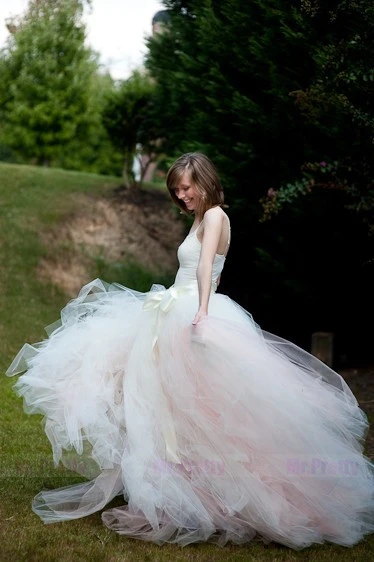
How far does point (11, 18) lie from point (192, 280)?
25.1 meters

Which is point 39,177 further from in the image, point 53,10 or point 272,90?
point 53,10

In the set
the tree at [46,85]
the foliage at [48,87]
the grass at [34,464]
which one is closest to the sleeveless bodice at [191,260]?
the grass at [34,464]

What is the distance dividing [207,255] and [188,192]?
45 centimetres

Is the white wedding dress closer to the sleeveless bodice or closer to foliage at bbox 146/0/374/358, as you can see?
the sleeveless bodice

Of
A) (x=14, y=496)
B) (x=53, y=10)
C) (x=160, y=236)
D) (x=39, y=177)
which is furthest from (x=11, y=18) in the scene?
(x=14, y=496)

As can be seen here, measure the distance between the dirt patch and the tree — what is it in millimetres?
10335

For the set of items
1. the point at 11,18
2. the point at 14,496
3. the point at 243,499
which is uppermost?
the point at 11,18

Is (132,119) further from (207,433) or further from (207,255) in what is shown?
(207,433)

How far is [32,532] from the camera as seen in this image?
15.1 feet

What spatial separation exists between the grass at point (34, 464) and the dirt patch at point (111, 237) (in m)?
0.23

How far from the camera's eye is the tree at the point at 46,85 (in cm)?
2522

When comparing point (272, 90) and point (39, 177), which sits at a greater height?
point (272, 90)

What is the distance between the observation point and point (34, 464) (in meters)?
6.32

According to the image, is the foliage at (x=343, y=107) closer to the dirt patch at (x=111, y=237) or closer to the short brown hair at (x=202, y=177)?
the short brown hair at (x=202, y=177)
